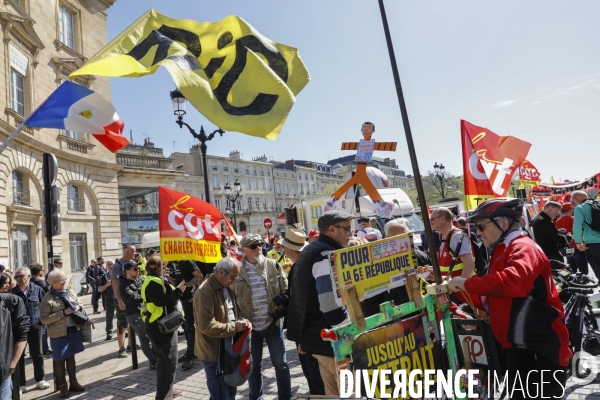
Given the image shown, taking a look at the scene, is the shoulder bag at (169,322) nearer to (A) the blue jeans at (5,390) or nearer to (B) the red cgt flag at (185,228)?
(B) the red cgt flag at (185,228)

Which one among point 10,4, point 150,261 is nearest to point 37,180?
point 10,4

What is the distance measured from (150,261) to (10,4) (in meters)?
18.2

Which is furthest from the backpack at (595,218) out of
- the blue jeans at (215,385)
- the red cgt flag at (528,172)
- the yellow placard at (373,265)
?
the blue jeans at (215,385)

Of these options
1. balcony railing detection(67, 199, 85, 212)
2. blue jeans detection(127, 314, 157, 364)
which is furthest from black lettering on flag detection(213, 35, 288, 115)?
balcony railing detection(67, 199, 85, 212)

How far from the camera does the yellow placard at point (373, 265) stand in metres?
2.56

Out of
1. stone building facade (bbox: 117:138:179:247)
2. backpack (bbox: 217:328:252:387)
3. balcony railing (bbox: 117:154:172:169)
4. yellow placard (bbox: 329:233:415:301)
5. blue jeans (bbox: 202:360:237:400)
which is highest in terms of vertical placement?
balcony railing (bbox: 117:154:172:169)

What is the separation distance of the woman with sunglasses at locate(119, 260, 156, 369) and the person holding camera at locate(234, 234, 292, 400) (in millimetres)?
2670

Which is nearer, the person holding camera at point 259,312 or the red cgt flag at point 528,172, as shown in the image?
the person holding camera at point 259,312

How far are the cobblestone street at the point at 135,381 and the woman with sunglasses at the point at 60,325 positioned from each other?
0.38 meters

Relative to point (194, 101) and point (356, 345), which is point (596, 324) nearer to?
point (356, 345)

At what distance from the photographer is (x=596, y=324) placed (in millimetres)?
4543

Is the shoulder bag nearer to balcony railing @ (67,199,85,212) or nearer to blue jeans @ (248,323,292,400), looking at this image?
blue jeans @ (248,323,292,400)

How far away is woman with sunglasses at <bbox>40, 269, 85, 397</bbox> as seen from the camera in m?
5.93

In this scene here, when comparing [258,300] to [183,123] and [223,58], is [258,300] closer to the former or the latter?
[223,58]
